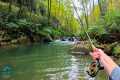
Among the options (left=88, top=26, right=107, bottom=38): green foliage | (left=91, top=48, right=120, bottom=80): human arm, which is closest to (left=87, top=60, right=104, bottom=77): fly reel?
(left=91, top=48, right=120, bottom=80): human arm

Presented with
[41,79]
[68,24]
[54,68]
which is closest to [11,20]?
[54,68]

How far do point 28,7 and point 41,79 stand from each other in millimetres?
48186

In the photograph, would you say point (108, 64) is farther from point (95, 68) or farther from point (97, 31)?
point (97, 31)

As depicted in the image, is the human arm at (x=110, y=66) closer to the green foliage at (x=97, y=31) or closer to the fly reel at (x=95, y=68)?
the fly reel at (x=95, y=68)

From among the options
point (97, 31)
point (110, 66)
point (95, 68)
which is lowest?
point (97, 31)

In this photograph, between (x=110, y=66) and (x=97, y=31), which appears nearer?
(x=110, y=66)

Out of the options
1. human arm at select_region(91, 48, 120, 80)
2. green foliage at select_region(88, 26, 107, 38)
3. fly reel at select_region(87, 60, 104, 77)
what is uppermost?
human arm at select_region(91, 48, 120, 80)

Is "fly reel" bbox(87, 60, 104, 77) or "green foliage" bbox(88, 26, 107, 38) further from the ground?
"fly reel" bbox(87, 60, 104, 77)

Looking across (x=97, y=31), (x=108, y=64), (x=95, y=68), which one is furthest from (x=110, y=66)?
(x=97, y=31)

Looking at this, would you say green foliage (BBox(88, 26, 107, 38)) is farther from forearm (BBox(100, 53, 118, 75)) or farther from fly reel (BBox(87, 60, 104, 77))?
forearm (BBox(100, 53, 118, 75))

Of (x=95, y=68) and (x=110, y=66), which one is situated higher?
(x=110, y=66)

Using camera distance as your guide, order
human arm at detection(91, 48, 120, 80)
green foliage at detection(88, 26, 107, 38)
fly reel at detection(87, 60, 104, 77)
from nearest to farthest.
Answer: human arm at detection(91, 48, 120, 80) < fly reel at detection(87, 60, 104, 77) < green foliage at detection(88, 26, 107, 38)

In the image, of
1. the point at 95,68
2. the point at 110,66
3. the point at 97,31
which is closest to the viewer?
the point at 110,66

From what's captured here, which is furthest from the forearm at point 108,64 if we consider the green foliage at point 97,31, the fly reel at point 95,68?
the green foliage at point 97,31
